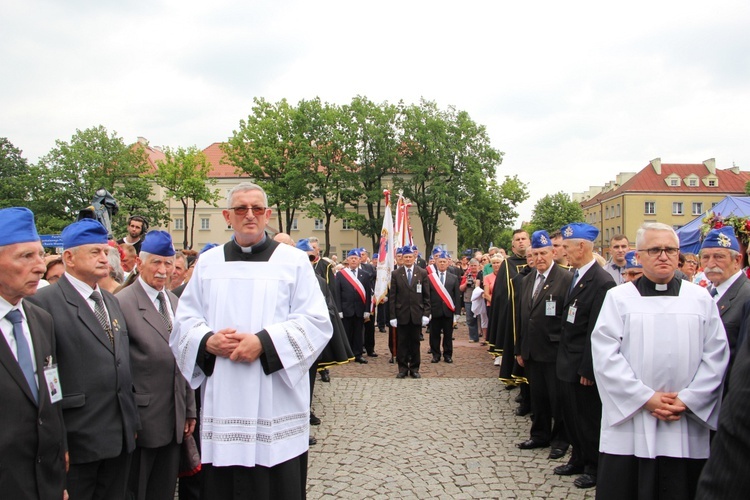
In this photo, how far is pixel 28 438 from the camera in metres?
2.22

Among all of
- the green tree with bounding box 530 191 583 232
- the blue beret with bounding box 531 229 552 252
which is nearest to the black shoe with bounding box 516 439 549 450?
the blue beret with bounding box 531 229 552 252

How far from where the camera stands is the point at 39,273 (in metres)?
2.39

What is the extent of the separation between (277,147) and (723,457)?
143ft

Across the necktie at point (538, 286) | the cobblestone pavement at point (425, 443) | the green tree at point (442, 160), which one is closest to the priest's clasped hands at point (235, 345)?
the cobblestone pavement at point (425, 443)

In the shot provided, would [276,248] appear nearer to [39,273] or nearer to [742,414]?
[39,273]

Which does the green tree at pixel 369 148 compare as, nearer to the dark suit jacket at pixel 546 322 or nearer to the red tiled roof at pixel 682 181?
the red tiled roof at pixel 682 181

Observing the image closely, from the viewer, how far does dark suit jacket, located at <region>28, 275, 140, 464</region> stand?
8.79 ft

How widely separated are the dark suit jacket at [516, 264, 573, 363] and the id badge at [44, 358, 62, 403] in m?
4.33

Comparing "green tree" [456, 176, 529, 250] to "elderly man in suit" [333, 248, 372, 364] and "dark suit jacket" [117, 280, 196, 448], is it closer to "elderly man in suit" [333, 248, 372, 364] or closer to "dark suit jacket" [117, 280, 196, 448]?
"elderly man in suit" [333, 248, 372, 364]

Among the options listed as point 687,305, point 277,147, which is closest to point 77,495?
point 687,305

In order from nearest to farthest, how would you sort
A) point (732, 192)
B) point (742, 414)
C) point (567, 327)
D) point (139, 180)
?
point (742, 414), point (567, 327), point (139, 180), point (732, 192)

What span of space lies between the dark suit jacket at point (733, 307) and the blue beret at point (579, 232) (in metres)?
1.25

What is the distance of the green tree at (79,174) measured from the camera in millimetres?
46688

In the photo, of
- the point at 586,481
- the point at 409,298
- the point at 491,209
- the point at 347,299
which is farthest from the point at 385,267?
the point at 491,209
